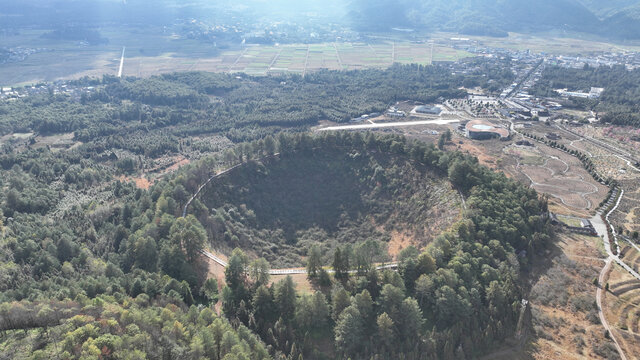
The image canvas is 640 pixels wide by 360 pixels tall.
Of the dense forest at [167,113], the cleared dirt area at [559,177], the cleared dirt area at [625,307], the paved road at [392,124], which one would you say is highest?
the dense forest at [167,113]

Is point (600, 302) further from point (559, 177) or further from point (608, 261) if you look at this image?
point (559, 177)

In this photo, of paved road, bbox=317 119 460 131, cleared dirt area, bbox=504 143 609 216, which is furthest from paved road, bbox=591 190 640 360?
paved road, bbox=317 119 460 131

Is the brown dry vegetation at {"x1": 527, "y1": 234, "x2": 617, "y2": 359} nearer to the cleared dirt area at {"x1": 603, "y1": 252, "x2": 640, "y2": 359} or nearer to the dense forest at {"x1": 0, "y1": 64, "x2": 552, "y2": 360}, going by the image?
the cleared dirt area at {"x1": 603, "y1": 252, "x2": 640, "y2": 359}

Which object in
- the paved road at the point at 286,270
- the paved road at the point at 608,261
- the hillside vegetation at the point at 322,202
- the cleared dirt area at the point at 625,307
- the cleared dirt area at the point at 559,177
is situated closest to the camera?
the cleared dirt area at the point at 625,307

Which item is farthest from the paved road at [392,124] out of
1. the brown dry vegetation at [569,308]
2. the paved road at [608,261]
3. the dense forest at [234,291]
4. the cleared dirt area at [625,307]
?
the cleared dirt area at [625,307]

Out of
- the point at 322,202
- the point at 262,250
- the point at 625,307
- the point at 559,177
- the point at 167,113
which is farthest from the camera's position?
the point at 167,113

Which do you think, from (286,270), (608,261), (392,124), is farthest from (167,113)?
(608,261)

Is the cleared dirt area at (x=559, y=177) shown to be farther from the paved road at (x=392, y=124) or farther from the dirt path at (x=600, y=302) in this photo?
the paved road at (x=392, y=124)

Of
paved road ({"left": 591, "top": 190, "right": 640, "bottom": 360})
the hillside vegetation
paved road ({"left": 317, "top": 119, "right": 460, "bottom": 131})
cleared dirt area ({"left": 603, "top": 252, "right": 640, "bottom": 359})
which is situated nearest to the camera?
cleared dirt area ({"left": 603, "top": 252, "right": 640, "bottom": 359})

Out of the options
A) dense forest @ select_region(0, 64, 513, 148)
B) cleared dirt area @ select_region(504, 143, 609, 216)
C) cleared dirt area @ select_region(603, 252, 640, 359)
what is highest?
dense forest @ select_region(0, 64, 513, 148)
